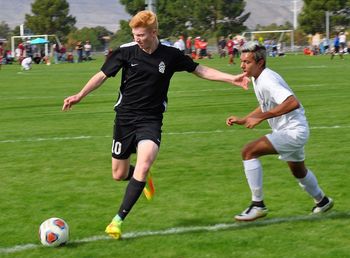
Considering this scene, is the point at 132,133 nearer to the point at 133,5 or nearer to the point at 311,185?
the point at 311,185

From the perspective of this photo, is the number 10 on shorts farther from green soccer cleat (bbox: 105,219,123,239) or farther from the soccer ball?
the soccer ball

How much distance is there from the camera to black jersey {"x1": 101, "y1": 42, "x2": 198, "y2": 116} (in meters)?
6.64

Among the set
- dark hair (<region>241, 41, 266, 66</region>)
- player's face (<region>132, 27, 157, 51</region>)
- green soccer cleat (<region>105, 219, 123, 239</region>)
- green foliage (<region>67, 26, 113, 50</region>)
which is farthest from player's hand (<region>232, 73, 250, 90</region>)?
green foliage (<region>67, 26, 113, 50</region>)

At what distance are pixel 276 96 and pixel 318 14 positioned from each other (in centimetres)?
8166

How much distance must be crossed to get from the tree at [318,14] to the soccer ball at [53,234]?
82444 millimetres

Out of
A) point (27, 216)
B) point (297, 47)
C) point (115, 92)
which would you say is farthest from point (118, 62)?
point (297, 47)

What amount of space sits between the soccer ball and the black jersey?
1294 mm

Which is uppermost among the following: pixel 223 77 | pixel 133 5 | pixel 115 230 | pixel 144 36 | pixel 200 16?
pixel 133 5

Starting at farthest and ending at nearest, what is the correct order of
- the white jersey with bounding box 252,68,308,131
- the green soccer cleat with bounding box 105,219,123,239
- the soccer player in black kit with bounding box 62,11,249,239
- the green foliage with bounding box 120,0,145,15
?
1. the green foliage with bounding box 120,0,145,15
2. the soccer player in black kit with bounding box 62,11,249,239
3. the white jersey with bounding box 252,68,308,131
4. the green soccer cleat with bounding box 105,219,123,239

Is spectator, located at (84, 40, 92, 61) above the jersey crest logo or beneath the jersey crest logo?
beneath

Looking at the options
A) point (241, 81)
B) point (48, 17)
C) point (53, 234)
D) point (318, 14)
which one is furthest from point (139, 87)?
point (48, 17)

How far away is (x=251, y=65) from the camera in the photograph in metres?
6.49

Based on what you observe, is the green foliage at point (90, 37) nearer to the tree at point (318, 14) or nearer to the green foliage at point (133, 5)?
the green foliage at point (133, 5)

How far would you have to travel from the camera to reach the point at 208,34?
341ft
